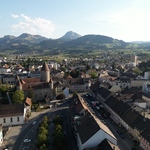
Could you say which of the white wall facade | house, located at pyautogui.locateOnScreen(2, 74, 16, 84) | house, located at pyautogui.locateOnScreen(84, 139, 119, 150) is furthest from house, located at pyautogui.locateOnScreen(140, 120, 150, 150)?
house, located at pyautogui.locateOnScreen(2, 74, 16, 84)

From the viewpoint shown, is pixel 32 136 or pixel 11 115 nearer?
pixel 32 136

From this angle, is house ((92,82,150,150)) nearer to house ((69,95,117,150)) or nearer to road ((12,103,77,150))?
house ((69,95,117,150))

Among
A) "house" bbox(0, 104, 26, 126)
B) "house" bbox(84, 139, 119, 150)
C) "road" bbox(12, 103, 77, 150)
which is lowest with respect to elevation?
"road" bbox(12, 103, 77, 150)

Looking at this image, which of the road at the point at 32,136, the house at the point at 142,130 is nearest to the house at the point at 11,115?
the road at the point at 32,136

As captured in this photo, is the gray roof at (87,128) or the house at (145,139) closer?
the gray roof at (87,128)

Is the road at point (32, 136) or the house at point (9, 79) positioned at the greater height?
the house at point (9, 79)

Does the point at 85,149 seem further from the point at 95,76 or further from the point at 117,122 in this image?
the point at 95,76

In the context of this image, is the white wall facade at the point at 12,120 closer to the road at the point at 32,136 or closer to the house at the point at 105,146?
the road at the point at 32,136

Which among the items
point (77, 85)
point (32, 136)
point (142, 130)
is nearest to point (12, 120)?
point (32, 136)

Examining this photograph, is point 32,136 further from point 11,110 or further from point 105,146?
point 105,146
